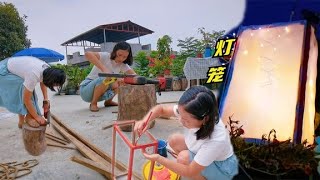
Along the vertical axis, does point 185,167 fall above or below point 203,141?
below

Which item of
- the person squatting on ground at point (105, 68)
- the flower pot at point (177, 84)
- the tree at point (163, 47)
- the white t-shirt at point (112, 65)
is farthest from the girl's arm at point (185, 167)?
the tree at point (163, 47)

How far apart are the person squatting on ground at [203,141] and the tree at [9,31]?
636 inches

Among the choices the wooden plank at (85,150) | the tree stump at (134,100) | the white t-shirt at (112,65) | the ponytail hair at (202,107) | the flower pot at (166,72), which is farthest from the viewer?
the flower pot at (166,72)

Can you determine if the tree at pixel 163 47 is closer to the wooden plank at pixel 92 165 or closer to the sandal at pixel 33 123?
the sandal at pixel 33 123

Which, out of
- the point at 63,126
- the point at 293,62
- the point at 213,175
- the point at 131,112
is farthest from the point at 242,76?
the point at 63,126

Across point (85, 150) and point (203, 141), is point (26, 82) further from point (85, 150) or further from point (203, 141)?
point (203, 141)

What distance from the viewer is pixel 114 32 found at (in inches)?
664

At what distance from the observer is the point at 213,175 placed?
163cm

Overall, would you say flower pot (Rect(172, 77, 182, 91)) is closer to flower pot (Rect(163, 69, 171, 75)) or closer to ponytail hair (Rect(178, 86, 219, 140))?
flower pot (Rect(163, 69, 171, 75))

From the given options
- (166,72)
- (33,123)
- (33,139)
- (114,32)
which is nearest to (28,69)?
(33,123)

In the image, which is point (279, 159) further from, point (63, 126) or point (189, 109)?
point (63, 126)

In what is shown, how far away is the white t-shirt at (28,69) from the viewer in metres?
2.62

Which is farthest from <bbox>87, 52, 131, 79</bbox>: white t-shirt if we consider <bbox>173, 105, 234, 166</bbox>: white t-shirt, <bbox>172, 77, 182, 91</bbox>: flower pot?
<bbox>172, 77, 182, 91</bbox>: flower pot

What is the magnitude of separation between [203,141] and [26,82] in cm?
186
